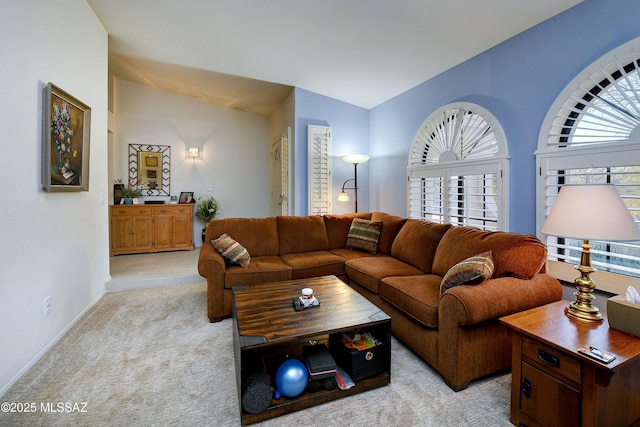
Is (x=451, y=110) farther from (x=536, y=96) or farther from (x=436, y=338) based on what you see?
(x=436, y=338)

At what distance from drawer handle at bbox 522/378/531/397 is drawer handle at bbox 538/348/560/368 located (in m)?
0.16

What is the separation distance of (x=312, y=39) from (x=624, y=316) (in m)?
3.33

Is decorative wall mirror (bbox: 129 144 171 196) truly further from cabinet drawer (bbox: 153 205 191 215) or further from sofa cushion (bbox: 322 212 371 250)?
sofa cushion (bbox: 322 212 371 250)

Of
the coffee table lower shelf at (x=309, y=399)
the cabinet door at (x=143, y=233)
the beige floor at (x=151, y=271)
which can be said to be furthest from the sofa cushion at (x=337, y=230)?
the cabinet door at (x=143, y=233)

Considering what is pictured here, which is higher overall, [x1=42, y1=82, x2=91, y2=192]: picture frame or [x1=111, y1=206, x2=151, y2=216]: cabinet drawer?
[x1=42, y1=82, x2=91, y2=192]: picture frame

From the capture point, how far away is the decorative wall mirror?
542 cm

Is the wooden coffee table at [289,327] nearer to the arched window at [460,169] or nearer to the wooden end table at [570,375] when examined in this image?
the wooden end table at [570,375]

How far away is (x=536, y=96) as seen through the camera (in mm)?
2436

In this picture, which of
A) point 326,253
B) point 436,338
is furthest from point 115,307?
point 436,338

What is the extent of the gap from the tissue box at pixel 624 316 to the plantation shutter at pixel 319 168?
3563 millimetres

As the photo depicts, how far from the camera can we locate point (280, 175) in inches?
210

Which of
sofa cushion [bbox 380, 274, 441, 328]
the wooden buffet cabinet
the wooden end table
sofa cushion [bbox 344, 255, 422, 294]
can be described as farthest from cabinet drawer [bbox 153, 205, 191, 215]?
the wooden end table

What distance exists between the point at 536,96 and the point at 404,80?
164 centimetres

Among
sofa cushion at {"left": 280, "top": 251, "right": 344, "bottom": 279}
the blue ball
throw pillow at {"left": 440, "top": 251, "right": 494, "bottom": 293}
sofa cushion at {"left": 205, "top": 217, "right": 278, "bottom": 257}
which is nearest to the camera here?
the blue ball
